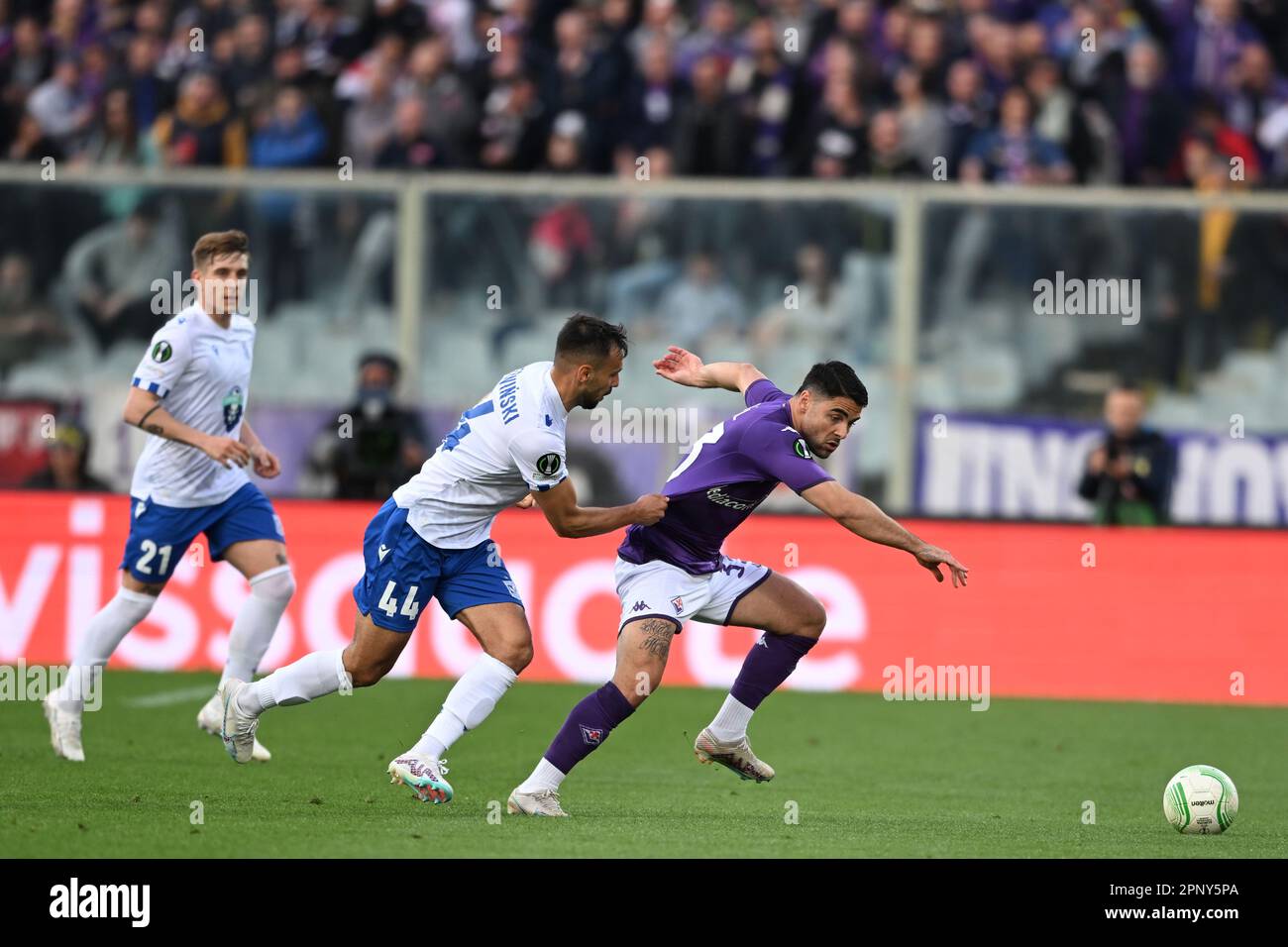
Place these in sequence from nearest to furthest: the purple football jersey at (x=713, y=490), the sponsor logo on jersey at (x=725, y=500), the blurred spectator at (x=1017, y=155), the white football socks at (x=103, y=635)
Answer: the purple football jersey at (x=713, y=490) < the sponsor logo on jersey at (x=725, y=500) < the white football socks at (x=103, y=635) < the blurred spectator at (x=1017, y=155)

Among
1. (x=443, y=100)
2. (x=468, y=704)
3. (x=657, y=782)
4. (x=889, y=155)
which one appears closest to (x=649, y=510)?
(x=468, y=704)

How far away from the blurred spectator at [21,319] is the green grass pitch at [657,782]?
12.3 feet

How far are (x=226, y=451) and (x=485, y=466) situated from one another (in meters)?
1.50

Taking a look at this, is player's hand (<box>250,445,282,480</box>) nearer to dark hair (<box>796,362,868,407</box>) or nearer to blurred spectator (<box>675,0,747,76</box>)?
dark hair (<box>796,362,868,407</box>)

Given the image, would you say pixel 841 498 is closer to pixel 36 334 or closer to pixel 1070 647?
pixel 1070 647

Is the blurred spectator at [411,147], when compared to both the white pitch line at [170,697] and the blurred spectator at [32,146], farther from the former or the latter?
the white pitch line at [170,697]

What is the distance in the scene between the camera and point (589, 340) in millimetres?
8406

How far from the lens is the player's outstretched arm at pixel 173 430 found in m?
9.44

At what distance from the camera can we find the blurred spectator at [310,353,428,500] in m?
15.5

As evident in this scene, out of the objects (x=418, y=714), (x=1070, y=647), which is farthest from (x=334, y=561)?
(x=1070, y=647)

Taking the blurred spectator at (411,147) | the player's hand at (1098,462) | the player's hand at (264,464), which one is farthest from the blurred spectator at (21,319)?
the player's hand at (1098,462)

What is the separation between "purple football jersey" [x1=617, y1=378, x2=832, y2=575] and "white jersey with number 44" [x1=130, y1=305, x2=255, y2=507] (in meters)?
2.31

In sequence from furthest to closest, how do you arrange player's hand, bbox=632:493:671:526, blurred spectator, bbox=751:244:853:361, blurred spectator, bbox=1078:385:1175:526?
blurred spectator, bbox=751:244:853:361
blurred spectator, bbox=1078:385:1175:526
player's hand, bbox=632:493:671:526

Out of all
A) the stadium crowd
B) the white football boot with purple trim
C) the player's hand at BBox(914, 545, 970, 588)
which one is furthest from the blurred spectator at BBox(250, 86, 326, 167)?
the player's hand at BBox(914, 545, 970, 588)
